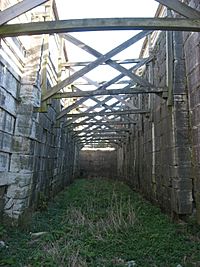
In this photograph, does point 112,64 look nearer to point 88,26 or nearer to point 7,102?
point 7,102

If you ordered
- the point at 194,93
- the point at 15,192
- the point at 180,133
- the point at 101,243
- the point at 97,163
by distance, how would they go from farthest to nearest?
the point at 97,163, the point at 180,133, the point at 15,192, the point at 194,93, the point at 101,243

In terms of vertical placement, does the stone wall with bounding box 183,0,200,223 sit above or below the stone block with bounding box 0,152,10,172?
above

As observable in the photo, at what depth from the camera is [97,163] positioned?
962 inches

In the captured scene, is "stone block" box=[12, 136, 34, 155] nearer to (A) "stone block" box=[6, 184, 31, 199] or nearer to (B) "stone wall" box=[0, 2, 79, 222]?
(B) "stone wall" box=[0, 2, 79, 222]

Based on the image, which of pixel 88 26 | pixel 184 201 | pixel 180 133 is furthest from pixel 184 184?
pixel 88 26

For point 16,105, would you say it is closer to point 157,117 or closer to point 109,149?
point 157,117

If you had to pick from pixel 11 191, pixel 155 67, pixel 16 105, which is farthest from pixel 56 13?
pixel 11 191

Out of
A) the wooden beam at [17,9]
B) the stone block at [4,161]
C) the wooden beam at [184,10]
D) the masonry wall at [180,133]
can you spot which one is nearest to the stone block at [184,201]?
the masonry wall at [180,133]

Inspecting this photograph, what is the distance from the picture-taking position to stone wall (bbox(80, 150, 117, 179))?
24234 millimetres

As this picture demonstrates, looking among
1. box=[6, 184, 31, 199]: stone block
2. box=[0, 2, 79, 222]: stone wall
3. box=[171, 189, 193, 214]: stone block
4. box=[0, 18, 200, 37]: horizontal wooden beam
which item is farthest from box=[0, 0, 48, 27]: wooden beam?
box=[171, 189, 193, 214]: stone block

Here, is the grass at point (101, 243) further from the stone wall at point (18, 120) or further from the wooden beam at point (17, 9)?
the wooden beam at point (17, 9)

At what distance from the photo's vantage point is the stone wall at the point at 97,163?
79.5ft

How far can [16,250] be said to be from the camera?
434cm

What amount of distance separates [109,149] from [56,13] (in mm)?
16822
